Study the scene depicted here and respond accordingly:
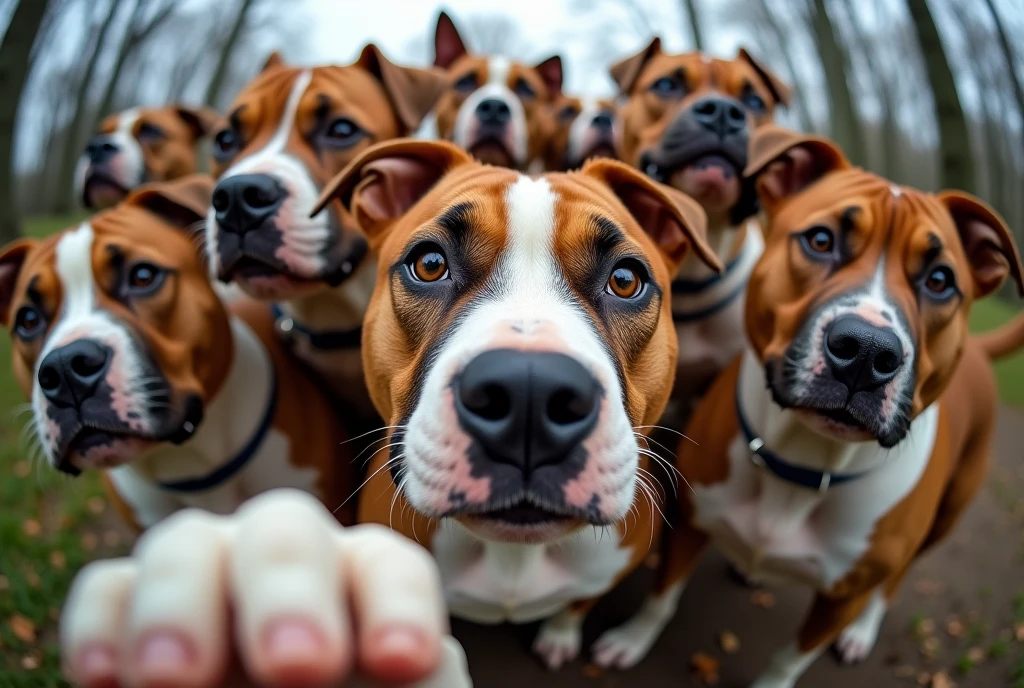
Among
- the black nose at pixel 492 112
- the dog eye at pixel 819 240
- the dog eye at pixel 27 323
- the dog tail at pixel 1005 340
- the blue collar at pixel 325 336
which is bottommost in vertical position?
the dog tail at pixel 1005 340

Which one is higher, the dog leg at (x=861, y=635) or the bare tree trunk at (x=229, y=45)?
the bare tree trunk at (x=229, y=45)

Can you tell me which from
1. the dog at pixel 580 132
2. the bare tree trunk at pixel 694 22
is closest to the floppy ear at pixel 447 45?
the dog at pixel 580 132

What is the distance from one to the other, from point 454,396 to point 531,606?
1.45m

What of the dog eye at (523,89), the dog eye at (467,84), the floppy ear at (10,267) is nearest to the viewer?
the floppy ear at (10,267)

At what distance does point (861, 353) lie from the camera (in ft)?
5.86

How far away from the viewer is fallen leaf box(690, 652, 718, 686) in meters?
3.11

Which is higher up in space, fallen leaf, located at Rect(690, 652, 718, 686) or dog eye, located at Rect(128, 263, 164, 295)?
dog eye, located at Rect(128, 263, 164, 295)

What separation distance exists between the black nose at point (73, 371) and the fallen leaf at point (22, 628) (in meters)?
1.96

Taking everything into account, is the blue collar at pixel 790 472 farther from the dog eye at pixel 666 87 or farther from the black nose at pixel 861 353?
the dog eye at pixel 666 87

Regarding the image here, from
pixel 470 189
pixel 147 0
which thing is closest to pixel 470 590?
pixel 470 189

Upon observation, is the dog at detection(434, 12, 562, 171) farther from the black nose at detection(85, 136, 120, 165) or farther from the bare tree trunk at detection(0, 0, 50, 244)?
the bare tree trunk at detection(0, 0, 50, 244)

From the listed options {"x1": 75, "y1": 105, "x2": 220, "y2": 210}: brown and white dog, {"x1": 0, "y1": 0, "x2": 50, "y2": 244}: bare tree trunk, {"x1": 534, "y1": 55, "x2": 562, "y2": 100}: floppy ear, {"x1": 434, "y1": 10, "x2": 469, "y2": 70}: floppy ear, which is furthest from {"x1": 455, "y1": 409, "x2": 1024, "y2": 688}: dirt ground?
{"x1": 0, "y1": 0, "x2": 50, "y2": 244}: bare tree trunk

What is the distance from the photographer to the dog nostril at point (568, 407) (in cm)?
121

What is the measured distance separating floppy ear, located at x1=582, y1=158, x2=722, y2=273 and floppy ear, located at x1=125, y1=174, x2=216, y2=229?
1.73 m
